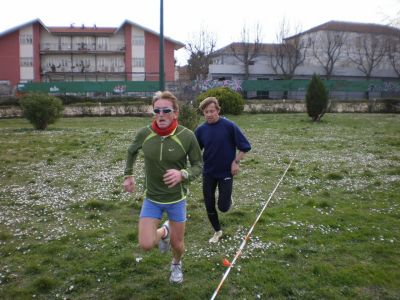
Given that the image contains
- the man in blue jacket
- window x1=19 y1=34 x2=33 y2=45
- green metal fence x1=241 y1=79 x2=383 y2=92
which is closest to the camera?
the man in blue jacket

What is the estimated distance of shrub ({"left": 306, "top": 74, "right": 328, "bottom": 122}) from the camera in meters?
25.2

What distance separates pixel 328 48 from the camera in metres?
70.8

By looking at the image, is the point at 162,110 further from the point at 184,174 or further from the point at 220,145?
the point at 220,145

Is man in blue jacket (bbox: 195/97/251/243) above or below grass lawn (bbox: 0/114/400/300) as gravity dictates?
above

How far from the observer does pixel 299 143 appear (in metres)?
16.5

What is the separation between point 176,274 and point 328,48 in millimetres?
73176

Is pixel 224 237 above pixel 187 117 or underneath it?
underneath

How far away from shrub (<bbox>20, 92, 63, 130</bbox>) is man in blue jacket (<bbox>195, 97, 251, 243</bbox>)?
692 inches

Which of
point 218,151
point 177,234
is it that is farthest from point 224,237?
point 177,234

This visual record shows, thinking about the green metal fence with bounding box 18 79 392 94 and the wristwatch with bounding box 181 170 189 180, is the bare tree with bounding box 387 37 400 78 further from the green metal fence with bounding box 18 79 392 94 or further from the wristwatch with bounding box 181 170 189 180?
the wristwatch with bounding box 181 170 189 180

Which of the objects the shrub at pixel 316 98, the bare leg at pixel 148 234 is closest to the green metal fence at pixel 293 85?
the shrub at pixel 316 98

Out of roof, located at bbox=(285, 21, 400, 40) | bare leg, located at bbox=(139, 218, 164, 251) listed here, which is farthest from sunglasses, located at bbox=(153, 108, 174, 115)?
roof, located at bbox=(285, 21, 400, 40)

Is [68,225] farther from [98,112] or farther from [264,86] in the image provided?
[264,86]

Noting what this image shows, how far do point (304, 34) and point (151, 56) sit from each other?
30286 mm
